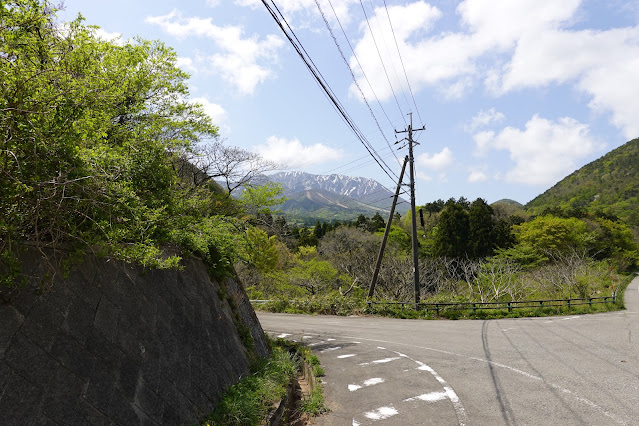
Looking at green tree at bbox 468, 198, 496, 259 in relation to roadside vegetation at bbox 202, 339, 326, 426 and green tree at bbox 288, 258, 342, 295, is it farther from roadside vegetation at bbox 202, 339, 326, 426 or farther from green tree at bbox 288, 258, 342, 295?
roadside vegetation at bbox 202, 339, 326, 426

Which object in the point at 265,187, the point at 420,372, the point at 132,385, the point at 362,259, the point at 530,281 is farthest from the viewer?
the point at 362,259

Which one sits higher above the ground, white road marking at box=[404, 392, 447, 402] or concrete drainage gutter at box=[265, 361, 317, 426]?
white road marking at box=[404, 392, 447, 402]

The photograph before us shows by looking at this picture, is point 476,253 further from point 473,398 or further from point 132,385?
point 132,385

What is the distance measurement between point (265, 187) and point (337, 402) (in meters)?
8.06

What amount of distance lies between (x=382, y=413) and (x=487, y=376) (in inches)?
110

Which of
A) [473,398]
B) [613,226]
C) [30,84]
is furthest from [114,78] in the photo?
[613,226]

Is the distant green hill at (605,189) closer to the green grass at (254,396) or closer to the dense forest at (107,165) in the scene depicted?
the dense forest at (107,165)

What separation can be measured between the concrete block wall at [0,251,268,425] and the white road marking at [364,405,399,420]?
2.27 meters

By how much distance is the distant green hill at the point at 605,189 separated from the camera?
88812 mm

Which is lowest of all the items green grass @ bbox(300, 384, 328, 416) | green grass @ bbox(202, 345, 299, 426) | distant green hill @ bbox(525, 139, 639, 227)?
green grass @ bbox(300, 384, 328, 416)

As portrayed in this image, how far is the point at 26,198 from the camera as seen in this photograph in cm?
323

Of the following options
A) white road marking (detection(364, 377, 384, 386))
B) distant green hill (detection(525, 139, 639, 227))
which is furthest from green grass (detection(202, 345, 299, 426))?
distant green hill (detection(525, 139, 639, 227))

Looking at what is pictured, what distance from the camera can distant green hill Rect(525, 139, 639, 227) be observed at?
88.8 meters

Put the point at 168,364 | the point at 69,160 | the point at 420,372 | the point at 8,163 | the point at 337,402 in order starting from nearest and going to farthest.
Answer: the point at 8,163 → the point at 69,160 → the point at 168,364 → the point at 337,402 → the point at 420,372
